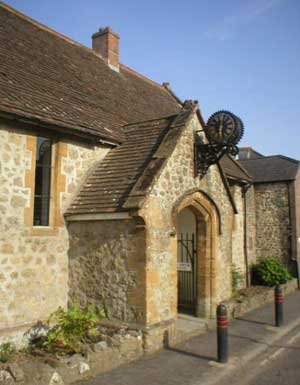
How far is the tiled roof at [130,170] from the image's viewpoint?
27.6 ft

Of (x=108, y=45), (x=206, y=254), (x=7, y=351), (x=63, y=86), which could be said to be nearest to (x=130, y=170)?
(x=206, y=254)

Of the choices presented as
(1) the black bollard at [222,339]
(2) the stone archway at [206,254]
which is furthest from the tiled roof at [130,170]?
(1) the black bollard at [222,339]

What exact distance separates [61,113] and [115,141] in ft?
5.71

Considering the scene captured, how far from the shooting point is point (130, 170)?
922 cm

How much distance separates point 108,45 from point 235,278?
1180 cm

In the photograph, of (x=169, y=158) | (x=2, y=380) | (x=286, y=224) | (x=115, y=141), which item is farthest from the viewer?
(x=286, y=224)

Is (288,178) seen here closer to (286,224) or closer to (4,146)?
(286,224)

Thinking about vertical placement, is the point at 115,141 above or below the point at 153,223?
above

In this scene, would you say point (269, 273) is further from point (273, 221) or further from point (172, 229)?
point (172, 229)

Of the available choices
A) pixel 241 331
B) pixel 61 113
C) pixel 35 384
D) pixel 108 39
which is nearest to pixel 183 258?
pixel 241 331

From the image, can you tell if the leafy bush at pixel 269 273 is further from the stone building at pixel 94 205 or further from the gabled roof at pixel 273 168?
the stone building at pixel 94 205

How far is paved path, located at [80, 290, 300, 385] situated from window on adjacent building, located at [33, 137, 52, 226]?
3.93 m

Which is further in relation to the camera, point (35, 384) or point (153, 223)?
point (153, 223)

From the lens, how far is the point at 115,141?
10.4 metres
